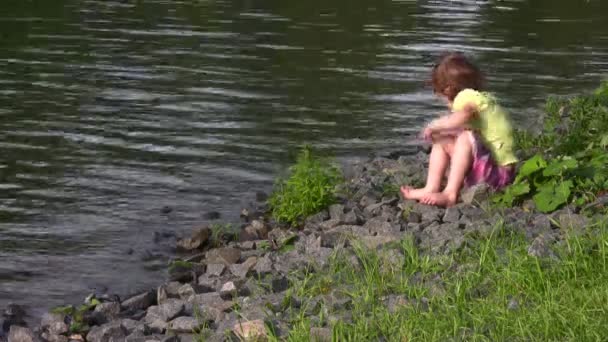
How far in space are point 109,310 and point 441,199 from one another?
2.65 m

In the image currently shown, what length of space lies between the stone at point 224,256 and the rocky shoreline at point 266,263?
0.03 ft

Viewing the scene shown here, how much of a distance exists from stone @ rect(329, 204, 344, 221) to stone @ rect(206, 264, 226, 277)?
1.14 m

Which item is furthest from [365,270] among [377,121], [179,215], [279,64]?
[279,64]

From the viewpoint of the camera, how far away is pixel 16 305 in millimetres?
7742

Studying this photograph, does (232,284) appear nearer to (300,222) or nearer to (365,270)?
(365,270)

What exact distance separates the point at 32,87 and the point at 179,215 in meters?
5.54

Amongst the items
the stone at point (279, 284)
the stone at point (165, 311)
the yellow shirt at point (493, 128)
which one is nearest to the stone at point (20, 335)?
the stone at point (165, 311)

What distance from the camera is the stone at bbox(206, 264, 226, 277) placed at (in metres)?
8.30

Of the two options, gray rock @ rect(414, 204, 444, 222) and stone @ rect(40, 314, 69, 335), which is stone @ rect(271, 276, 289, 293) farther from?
gray rock @ rect(414, 204, 444, 222)

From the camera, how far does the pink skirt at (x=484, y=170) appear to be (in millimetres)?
8945

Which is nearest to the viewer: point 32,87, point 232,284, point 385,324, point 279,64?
point 385,324

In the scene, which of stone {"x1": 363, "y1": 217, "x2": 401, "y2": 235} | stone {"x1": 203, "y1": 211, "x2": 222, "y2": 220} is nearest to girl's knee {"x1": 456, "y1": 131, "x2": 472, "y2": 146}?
stone {"x1": 363, "y1": 217, "x2": 401, "y2": 235}

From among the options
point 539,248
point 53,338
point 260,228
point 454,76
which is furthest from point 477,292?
point 260,228

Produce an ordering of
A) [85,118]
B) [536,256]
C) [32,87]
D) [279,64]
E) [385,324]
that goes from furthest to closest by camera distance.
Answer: [279,64] → [32,87] → [85,118] → [536,256] → [385,324]
